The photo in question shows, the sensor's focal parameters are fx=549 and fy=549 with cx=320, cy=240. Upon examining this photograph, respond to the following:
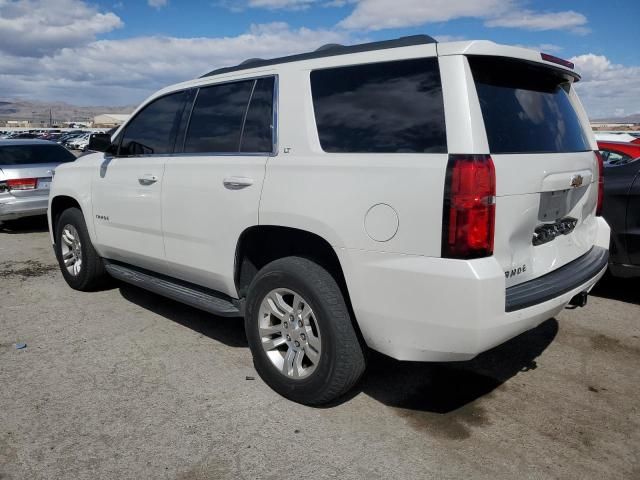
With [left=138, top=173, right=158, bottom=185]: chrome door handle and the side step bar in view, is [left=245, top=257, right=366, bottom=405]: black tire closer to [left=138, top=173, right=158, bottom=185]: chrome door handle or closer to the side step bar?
the side step bar

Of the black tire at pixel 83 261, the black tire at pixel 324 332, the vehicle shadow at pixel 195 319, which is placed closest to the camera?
the black tire at pixel 324 332

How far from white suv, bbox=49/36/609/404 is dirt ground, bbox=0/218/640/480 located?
343mm

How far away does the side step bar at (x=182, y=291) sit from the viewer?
3638mm

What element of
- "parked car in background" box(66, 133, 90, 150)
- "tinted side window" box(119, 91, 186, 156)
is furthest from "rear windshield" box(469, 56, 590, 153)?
"parked car in background" box(66, 133, 90, 150)

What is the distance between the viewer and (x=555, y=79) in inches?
131

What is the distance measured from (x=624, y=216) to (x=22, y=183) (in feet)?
26.5

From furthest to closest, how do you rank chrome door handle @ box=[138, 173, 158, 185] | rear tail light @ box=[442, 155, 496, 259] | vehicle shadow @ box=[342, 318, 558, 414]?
chrome door handle @ box=[138, 173, 158, 185], vehicle shadow @ box=[342, 318, 558, 414], rear tail light @ box=[442, 155, 496, 259]

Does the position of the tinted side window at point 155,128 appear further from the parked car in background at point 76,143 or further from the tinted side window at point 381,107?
the parked car in background at point 76,143

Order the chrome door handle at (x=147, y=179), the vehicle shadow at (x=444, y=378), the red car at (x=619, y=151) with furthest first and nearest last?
1. the red car at (x=619, y=151)
2. the chrome door handle at (x=147, y=179)
3. the vehicle shadow at (x=444, y=378)

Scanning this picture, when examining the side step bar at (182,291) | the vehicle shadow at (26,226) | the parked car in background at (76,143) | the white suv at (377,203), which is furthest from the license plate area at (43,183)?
the parked car in background at (76,143)

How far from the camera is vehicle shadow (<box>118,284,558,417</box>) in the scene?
333 cm

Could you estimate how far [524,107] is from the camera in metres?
2.97

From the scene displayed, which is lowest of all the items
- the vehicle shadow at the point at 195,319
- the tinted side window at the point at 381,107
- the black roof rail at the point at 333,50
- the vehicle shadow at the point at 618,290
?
the vehicle shadow at the point at 618,290

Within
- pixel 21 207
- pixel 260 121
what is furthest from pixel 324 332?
pixel 21 207
